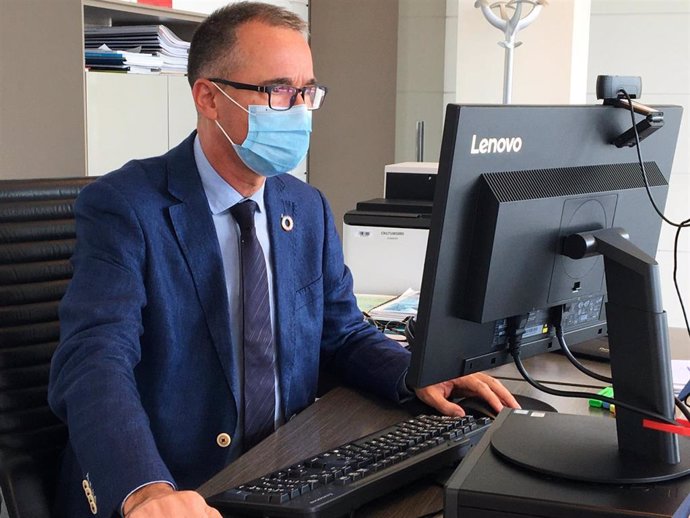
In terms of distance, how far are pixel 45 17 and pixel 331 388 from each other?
163 centimetres

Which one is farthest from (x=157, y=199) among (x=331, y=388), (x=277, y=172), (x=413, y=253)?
(x=413, y=253)

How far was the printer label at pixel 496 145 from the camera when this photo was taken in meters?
1.02

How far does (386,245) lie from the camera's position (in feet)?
8.52

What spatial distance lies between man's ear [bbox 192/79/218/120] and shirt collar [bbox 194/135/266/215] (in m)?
0.12

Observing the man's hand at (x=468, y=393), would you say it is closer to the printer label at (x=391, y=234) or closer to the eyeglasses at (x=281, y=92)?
the eyeglasses at (x=281, y=92)

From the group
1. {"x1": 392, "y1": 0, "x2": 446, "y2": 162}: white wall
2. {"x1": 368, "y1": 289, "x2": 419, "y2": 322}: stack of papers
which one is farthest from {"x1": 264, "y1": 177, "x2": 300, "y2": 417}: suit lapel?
{"x1": 392, "y1": 0, "x2": 446, "y2": 162}: white wall

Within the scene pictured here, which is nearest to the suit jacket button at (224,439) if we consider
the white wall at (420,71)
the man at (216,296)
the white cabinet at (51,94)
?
the man at (216,296)

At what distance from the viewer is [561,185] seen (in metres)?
1.11

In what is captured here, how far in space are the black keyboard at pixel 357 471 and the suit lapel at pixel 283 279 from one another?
1.09 feet

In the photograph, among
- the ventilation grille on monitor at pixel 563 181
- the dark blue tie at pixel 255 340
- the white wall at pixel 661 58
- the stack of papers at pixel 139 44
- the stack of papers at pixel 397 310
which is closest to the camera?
the ventilation grille on monitor at pixel 563 181

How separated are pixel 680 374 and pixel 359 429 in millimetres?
666

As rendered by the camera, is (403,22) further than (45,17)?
Yes

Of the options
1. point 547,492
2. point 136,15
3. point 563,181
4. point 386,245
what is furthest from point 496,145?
point 136,15

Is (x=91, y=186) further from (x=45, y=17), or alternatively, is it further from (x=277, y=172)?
(x=45, y=17)
